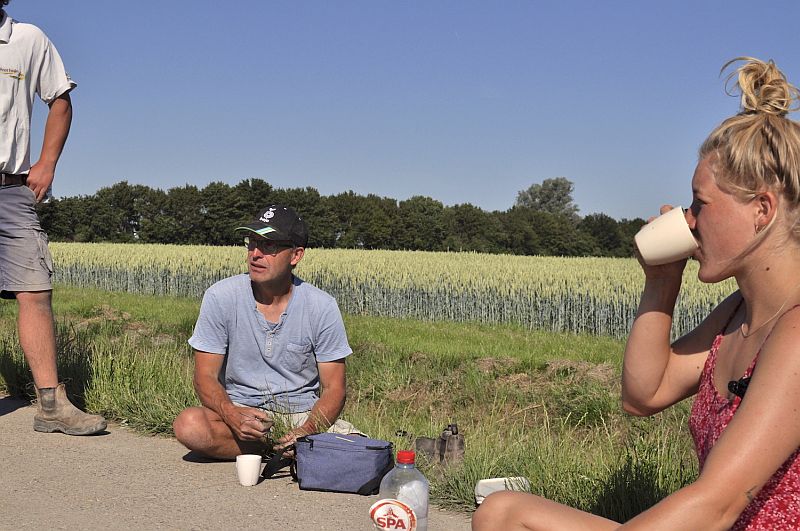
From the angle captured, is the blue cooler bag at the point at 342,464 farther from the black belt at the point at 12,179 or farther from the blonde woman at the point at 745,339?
the black belt at the point at 12,179

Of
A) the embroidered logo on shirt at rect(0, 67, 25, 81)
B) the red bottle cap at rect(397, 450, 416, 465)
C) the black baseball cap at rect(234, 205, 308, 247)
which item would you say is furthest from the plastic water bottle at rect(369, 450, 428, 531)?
the embroidered logo on shirt at rect(0, 67, 25, 81)

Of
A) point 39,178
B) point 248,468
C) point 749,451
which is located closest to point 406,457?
point 248,468

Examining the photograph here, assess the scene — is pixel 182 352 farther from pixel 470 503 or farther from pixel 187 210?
pixel 187 210

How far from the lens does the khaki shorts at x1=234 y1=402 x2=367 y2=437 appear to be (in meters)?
Answer: 5.45

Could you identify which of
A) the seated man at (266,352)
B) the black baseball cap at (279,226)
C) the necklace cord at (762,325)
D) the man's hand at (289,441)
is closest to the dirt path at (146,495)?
the man's hand at (289,441)

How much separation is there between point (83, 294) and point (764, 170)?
21419mm

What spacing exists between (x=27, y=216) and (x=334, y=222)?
87.2m

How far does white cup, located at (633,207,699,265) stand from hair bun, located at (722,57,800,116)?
37 centimetres

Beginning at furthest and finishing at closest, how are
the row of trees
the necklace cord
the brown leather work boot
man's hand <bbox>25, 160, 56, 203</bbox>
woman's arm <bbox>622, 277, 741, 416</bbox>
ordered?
1. the row of trees
2. man's hand <bbox>25, 160, 56, 203</bbox>
3. the brown leather work boot
4. woman's arm <bbox>622, 277, 741, 416</bbox>
5. the necklace cord

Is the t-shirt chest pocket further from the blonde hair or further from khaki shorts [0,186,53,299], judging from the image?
the blonde hair

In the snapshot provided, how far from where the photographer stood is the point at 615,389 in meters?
9.42

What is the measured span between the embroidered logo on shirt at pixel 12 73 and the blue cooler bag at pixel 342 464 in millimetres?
3399

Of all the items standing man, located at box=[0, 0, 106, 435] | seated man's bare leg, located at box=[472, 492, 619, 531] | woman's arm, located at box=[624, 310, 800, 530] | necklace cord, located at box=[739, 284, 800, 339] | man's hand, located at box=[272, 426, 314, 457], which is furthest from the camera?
standing man, located at box=[0, 0, 106, 435]

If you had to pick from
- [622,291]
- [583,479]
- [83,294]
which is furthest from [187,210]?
[583,479]
